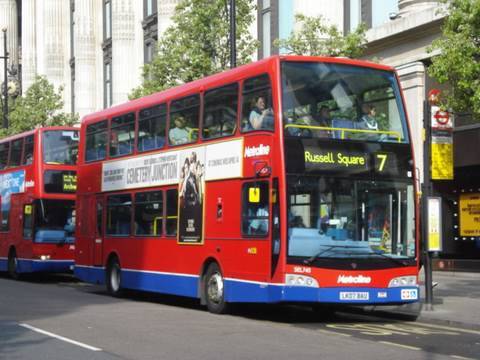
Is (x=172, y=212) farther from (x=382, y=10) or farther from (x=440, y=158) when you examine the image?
(x=382, y=10)

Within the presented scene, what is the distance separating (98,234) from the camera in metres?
23.2

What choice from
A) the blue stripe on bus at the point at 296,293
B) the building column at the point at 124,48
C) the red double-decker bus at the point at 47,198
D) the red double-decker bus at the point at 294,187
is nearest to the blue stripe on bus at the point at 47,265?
the red double-decker bus at the point at 47,198

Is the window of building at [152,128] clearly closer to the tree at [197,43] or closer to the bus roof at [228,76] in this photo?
the bus roof at [228,76]

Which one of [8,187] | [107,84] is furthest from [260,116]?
[107,84]

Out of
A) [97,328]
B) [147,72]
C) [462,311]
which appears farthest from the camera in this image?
[147,72]

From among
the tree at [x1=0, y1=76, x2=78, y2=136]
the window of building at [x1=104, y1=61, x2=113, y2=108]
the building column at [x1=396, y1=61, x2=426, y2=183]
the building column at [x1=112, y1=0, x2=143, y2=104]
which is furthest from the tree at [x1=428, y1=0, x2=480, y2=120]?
the window of building at [x1=104, y1=61, x2=113, y2=108]

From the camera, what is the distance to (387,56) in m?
29.4

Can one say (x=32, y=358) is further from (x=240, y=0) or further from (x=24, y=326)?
(x=240, y=0)

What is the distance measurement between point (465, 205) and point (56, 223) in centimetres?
1187

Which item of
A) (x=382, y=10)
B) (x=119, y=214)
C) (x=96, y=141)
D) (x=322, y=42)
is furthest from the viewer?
(x=382, y=10)

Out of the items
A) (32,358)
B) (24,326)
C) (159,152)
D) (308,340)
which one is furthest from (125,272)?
(32,358)

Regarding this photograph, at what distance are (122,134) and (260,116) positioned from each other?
20.8 ft

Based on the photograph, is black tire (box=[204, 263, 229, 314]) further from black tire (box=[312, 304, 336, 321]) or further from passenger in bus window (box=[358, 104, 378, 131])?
passenger in bus window (box=[358, 104, 378, 131])

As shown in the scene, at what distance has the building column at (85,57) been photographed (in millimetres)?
52781
